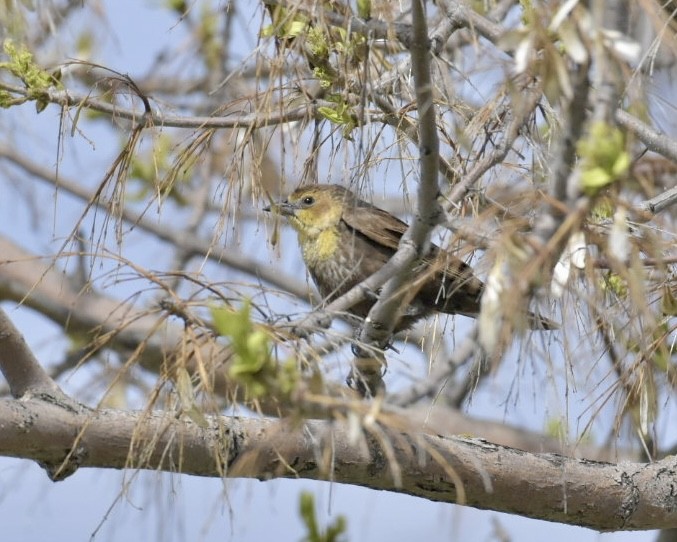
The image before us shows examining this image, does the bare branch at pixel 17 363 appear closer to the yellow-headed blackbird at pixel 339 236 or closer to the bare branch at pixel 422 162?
the bare branch at pixel 422 162

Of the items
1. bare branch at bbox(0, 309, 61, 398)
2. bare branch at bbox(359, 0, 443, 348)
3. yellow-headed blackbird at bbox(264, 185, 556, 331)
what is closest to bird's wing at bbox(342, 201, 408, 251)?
yellow-headed blackbird at bbox(264, 185, 556, 331)

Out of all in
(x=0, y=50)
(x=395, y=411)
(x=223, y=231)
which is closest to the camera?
(x=395, y=411)

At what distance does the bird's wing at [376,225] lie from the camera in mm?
4234

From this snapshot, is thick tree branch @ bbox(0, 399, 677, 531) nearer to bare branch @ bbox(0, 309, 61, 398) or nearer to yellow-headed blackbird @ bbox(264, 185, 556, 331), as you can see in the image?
bare branch @ bbox(0, 309, 61, 398)

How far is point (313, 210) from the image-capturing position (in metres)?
4.41

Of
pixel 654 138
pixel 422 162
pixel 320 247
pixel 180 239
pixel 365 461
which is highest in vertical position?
pixel 180 239

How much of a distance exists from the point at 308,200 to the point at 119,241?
1.60m

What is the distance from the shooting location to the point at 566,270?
2094 millimetres

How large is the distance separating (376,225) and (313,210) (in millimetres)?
256

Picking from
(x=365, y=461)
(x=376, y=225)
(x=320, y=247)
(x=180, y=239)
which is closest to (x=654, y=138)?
(x=365, y=461)

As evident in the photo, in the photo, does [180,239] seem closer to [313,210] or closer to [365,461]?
[313,210]

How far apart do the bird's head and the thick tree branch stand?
143 centimetres

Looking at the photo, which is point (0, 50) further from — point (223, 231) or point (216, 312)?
point (216, 312)

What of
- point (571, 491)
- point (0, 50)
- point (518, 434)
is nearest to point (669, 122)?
point (571, 491)
